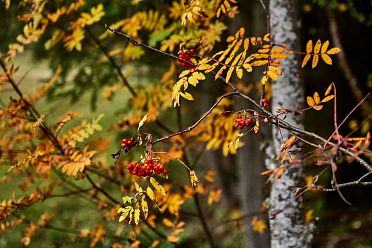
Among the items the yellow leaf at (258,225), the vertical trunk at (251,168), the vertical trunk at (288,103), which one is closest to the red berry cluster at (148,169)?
the vertical trunk at (288,103)

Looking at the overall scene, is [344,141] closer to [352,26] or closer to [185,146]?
[185,146]

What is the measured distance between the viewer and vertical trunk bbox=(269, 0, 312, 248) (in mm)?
2879

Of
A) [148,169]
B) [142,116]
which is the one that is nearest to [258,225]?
[142,116]

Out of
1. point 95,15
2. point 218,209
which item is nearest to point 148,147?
point 95,15

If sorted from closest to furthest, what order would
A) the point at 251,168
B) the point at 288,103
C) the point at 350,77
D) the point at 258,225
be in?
the point at 288,103 < the point at 258,225 < the point at 251,168 < the point at 350,77

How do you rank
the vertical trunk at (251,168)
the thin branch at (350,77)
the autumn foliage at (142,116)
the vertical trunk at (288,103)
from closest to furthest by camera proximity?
the autumn foliage at (142,116) → the vertical trunk at (288,103) → the vertical trunk at (251,168) → the thin branch at (350,77)

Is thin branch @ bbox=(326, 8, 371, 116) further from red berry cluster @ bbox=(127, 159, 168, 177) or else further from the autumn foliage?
red berry cluster @ bbox=(127, 159, 168, 177)

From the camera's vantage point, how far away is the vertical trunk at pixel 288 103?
2.88 meters

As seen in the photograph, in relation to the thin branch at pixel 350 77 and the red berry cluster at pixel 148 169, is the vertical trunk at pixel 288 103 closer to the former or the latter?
the red berry cluster at pixel 148 169

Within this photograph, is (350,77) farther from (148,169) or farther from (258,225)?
(148,169)

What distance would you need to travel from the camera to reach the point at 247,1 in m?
4.62

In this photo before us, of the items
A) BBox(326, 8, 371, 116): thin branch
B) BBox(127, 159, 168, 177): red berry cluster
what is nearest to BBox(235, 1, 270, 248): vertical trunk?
BBox(326, 8, 371, 116): thin branch

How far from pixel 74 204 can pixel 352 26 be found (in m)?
6.99

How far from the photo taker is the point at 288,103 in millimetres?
2912
